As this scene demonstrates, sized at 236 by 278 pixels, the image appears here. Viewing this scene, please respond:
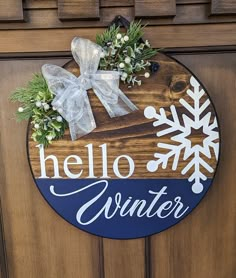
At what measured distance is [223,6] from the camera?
646mm

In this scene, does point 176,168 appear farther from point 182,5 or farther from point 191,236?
point 182,5

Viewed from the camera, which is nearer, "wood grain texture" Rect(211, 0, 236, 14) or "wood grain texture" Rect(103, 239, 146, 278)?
"wood grain texture" Rect(211, 0, 236, 14)

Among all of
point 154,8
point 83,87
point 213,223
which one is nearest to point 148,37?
point 154,8

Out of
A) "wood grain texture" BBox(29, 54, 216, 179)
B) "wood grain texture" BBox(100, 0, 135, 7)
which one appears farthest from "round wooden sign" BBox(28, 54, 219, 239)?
"wood grain texture" BBox(100, 0, 135, 7)

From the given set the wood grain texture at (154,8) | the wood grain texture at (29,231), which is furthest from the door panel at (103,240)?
the wood grain texture at (154,8)

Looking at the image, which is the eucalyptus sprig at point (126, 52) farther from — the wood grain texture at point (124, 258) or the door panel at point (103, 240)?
the wood grain texture at point (124, 258)

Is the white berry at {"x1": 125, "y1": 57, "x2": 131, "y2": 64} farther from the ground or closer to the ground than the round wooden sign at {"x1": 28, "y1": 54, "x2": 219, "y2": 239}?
farther from the ground

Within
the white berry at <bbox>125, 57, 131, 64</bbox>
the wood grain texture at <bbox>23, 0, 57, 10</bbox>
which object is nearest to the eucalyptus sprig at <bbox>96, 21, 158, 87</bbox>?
the white berry at <bbox>125, 57, 131, 64</bbox>

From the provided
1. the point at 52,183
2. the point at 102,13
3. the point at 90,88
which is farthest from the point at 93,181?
the point at 102,13

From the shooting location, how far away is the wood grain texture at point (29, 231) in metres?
0.73

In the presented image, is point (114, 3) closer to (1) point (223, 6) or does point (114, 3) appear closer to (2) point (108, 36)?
(2) point (108, 36)

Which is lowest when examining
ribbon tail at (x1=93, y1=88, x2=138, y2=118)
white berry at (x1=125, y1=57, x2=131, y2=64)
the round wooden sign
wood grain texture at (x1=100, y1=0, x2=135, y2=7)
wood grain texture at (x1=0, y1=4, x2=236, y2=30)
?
the round wooden sign

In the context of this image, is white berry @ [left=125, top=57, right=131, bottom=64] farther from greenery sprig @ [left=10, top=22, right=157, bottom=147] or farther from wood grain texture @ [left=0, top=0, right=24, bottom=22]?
wood grain texture @ [left=0, top=0, right=24, bottom=22]

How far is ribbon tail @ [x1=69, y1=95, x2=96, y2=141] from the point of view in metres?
0.68
